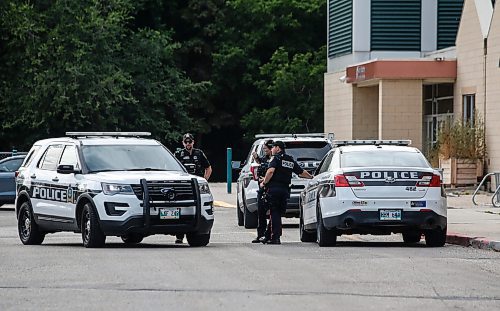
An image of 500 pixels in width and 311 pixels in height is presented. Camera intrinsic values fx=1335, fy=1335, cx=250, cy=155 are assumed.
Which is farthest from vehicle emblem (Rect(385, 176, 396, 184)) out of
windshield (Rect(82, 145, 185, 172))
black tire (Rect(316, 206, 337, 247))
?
windshield (Rect(82, 145, 185, 172))

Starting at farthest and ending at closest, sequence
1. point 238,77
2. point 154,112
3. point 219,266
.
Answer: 1. point 238,77
2. point 154,112
3. point 219,266

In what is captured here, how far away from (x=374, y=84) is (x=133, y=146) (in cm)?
2504

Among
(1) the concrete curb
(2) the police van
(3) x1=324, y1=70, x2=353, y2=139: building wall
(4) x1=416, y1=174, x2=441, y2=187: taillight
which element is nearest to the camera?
(4) x1=416, y1=174, x2=441, y2=187: taillight

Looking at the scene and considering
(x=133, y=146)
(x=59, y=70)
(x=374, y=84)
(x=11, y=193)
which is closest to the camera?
(x=133, y=146)

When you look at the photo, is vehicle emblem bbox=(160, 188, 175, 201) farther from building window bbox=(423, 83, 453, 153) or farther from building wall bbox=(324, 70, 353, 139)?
building wall bbox=(324, 70, 353, 139)

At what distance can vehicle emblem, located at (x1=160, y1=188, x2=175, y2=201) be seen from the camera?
794 inches

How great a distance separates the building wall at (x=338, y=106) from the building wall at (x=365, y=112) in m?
0.21

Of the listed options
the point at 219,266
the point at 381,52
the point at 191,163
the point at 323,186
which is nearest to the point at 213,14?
the point at 381,52

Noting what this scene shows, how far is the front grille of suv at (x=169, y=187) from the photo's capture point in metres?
20.1

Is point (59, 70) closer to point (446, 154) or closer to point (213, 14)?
point (213, 14)

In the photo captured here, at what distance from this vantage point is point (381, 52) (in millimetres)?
47688

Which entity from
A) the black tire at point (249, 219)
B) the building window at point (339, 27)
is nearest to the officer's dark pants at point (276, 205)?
the black tire at point (249, 219)

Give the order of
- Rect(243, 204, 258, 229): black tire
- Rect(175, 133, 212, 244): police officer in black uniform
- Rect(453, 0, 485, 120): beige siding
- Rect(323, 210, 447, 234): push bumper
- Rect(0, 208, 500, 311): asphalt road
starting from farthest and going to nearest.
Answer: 1. Rect(453, 0, 485, 120): beige siding
2. Rect(243, 204, 258, 229): black tire
3. Rect(175, 133, 212, 244): police officer in black uniform
4. Rect(323, 210, 447, 234): push bumper
5. Rect(0, 208, 500, 311): asphalt road

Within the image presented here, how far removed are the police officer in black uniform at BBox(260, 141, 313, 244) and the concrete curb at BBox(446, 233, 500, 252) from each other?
2.96m
